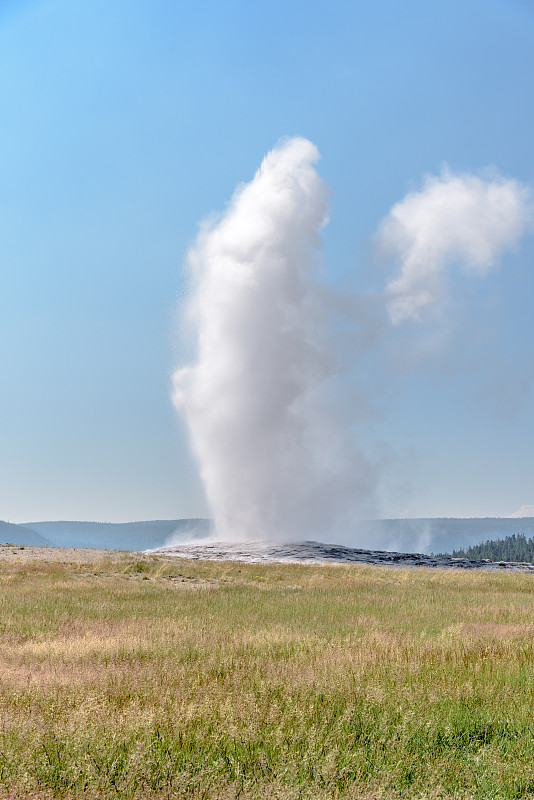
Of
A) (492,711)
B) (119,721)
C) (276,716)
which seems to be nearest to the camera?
(119,721)

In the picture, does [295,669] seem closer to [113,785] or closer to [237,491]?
[113,785]

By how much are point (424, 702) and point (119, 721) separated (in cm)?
356

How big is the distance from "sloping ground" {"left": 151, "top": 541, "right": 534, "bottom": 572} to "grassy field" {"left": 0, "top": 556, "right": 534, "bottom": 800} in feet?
141

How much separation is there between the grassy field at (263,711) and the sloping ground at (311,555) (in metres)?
43.1

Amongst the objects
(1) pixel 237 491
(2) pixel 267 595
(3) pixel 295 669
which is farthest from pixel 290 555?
(3) pixel 295 669

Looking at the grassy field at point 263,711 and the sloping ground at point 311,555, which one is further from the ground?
the grassy field at point 263,711

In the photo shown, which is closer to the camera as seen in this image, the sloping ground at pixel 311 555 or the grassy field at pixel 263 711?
the grassy field at pixel 263 711

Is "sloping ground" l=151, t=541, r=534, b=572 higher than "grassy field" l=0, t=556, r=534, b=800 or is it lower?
lower

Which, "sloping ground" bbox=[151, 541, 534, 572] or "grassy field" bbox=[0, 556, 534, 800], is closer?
"grassy field" bbox=[0, 556, 534, 800]

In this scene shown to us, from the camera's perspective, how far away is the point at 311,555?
59.4 meters

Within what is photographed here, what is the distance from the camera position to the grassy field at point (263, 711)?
470 cm

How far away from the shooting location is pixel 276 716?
5.95 meters

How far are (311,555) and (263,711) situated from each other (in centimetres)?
5513

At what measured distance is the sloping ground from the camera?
181 feet
